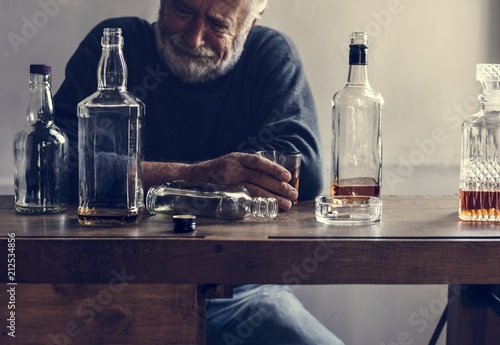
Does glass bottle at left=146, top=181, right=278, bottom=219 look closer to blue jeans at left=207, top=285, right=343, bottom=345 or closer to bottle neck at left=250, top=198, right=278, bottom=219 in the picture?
bottle neck at left=250, top=198, right=278, bottom=219

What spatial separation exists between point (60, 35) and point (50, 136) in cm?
110

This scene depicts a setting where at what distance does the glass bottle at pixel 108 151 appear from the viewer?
1.17m

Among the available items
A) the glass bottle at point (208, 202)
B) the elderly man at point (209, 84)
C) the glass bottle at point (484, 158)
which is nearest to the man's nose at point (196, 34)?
the elderly man at point (209, 84)

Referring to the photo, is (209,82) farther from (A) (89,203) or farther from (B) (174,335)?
(B) (174,335)

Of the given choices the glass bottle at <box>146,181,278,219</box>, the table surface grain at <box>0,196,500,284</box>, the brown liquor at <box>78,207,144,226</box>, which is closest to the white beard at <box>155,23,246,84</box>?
the glass bottle at <box>146,181,278,219</box>

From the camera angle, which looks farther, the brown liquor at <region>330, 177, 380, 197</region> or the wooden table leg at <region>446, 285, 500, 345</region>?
the wooden table leg at <region>446, 285, 500, 345</region>

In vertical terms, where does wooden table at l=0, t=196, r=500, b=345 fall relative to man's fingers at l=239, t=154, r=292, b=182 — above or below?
below

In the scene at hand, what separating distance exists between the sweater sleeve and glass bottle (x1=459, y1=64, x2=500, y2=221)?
374 mm

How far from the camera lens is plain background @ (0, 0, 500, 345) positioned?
2.30 m

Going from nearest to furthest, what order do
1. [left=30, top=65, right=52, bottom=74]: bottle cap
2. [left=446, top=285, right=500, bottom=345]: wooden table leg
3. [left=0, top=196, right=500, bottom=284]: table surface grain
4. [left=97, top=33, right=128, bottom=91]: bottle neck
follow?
1. [left=0, top=196, right=500, bottom=284]: table surface grain
2. [left=97, top=33, right=128, bottom=91]: bottle neck
3. [left=30, top=65, right=52, bottom=74]: bottle cap
4. [left=446, top=285, right=500, bottom=345]: wooden table leg

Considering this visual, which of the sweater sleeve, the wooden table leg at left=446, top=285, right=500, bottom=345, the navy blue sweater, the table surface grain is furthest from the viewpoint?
the navy blue sweater

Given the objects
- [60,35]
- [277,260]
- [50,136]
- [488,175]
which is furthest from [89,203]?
[60,35]

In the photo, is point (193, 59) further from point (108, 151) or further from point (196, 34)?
point (108, 151)

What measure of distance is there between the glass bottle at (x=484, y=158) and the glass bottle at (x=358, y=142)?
0.57 ft
